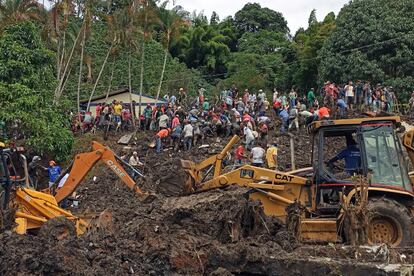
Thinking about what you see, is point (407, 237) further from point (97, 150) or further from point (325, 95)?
point (325, 95)

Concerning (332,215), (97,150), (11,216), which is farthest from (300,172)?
(11,216)

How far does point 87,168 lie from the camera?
1446 centimetres

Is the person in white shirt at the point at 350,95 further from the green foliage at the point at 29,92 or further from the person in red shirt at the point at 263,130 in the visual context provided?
the green foliage at the point at 29,92

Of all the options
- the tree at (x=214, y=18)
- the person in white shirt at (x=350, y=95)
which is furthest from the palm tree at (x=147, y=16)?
the tree at (x=214, y=18)

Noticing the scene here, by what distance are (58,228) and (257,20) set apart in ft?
180

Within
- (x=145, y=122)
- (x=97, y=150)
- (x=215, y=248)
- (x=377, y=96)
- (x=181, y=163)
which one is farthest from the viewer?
(x=145, y=122)

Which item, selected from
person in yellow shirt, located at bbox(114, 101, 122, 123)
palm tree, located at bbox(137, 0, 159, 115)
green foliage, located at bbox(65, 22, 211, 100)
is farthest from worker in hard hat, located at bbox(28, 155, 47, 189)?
green foliage, located at bbox(65, 22, 211, 100)

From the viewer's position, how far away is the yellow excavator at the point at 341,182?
36.6ft

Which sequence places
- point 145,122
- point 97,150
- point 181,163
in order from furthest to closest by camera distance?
point 145,122, point 97,150, point 181,163

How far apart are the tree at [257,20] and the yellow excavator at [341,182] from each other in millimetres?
53192

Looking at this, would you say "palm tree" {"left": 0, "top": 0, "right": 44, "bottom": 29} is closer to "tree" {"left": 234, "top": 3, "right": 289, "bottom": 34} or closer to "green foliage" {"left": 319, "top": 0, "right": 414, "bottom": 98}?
"green foliage" {"left": 319, "top": 0, "right": 414, "bottom": 98}

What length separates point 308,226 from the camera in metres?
11.3

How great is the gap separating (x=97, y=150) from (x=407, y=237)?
6.92 metres

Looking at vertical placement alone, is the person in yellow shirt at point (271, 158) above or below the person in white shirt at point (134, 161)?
above
